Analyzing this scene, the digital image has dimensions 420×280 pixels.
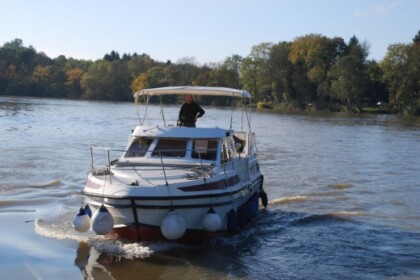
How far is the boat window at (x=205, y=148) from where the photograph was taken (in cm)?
1430

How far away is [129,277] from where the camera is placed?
11141mm

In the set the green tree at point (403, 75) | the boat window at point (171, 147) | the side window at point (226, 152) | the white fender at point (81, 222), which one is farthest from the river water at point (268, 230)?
the green tree at point (403, 75)

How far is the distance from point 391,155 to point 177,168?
23.3 metres

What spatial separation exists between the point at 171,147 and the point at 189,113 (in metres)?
1.89

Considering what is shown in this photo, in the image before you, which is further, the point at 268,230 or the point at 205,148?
the point at 268,230

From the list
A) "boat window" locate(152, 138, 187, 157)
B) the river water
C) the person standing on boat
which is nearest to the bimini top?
the person standing on boat

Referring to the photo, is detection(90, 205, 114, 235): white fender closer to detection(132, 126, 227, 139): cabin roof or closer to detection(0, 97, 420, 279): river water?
detection(0, 97, 420, 279): river water

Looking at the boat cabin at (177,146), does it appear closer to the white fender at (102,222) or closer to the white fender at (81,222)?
the white fender at (81,222)

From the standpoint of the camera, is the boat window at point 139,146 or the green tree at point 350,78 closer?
the boat window at point 139,146

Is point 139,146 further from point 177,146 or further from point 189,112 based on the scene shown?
point 189,112

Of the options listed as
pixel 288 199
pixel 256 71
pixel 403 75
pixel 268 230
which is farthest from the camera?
pixel 256 71

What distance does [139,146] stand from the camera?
14664 mm

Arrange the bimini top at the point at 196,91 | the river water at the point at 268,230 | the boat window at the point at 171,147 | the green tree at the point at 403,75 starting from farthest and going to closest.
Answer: the green tree at the point at 403,75
the bimini top at the point at 196,91
the boat window at the point at 171,147
the river water at the point at 268,230

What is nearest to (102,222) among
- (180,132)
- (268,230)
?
(180,132)
